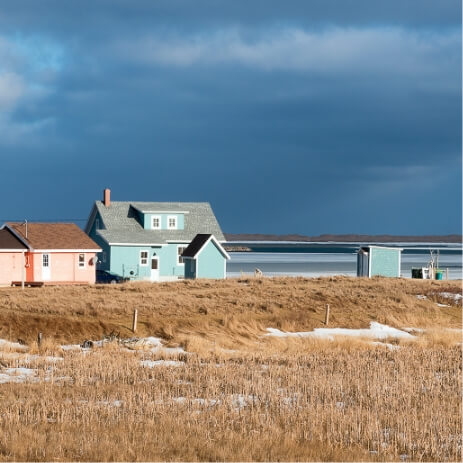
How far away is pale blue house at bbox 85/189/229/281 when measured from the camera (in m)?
54.9

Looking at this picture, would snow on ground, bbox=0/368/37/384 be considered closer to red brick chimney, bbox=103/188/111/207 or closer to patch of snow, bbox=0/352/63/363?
patch of snow, bbox=0/352/63/363

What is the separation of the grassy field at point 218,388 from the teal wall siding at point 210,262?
16.6 metres

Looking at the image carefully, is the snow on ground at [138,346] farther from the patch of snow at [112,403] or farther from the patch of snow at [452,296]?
the patch of snow at [452,296]

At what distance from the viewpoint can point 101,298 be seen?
3778cm

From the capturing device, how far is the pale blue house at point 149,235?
54.9 meters

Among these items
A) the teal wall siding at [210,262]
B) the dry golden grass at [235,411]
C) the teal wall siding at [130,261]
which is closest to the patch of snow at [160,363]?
the dry golden grass at [235,411]

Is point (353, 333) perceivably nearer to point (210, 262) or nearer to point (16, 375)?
point (16, 375)

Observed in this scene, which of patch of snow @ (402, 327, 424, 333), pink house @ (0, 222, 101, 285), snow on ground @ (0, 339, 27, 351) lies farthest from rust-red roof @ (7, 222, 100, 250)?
patch of snow @ (402, 327, 424, 333)

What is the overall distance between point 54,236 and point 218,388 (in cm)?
3634

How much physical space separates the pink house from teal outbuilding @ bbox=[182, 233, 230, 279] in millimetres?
7496

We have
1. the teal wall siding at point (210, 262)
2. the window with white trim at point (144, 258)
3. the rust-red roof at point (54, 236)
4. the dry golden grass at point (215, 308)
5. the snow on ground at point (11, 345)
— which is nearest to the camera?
the snow on ground at point (11, 345)

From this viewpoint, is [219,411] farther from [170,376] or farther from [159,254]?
[159,254]

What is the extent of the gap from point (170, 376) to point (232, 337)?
40.5 feet

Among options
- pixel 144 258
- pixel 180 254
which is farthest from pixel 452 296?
pixel 144 258
